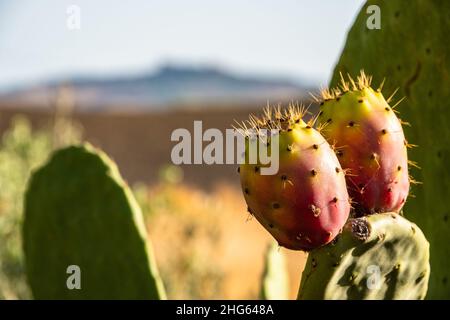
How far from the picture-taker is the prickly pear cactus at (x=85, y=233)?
3105mm

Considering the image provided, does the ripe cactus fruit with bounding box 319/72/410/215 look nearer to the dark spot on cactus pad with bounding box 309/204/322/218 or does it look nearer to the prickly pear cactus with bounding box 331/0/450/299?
the dark spot on cactus pad with bounding box 309/204/322/218

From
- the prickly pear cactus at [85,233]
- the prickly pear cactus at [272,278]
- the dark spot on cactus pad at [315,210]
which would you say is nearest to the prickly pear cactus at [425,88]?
the prickly pear cactus at [272,278]

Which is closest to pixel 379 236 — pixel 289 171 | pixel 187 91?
pixel 289 171

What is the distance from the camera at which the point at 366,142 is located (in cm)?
209

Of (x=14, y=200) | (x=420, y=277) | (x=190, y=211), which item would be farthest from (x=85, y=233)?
(x=190, y=211)

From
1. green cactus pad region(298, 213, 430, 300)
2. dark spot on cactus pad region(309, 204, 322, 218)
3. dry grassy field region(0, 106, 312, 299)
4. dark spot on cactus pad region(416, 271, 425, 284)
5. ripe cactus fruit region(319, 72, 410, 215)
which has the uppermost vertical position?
ripe cactus fruit region(319, 72, 410, 215)

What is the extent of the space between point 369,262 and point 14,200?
15.3 ft

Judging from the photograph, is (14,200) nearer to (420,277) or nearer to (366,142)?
(420,277)

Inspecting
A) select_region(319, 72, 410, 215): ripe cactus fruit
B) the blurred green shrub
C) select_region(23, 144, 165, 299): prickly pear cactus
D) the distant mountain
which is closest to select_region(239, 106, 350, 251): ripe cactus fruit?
select_region(319, 72, 410, 215): ripe cactus fruit

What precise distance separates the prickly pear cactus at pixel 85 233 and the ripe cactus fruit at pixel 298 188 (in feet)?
3.80

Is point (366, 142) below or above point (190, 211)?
above

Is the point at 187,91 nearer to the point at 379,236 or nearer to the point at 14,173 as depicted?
the point at 14,173

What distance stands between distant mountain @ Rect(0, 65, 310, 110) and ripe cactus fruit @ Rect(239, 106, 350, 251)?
53.5 meters

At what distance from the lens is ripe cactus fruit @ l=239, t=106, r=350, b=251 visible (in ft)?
6.31
